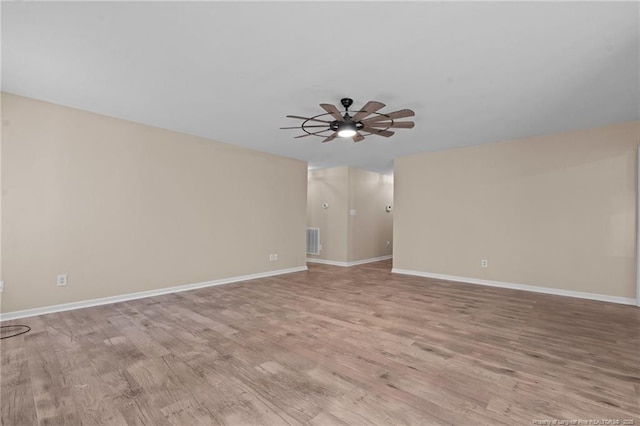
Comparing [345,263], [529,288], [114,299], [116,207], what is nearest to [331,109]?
[116,207]

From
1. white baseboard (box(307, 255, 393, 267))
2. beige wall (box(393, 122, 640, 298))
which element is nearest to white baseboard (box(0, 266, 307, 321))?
white baseboard (box(307, 255, 393, 267))

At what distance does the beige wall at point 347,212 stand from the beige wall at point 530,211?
1.37 m

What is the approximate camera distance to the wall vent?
7.71 metres

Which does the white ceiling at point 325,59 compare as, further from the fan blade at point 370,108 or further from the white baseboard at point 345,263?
the white baseboard at point 345,263

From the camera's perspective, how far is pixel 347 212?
23.5 ft

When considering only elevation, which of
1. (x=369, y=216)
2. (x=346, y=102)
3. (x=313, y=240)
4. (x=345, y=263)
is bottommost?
(x=345, y=263)

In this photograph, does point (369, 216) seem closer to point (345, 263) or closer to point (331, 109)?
point (345, 263)

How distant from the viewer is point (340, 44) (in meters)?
2.29

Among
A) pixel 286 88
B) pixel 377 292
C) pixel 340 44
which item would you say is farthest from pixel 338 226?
pixel 340 44

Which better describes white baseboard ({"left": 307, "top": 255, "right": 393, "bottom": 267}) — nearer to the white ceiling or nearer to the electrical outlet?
the white ceiling

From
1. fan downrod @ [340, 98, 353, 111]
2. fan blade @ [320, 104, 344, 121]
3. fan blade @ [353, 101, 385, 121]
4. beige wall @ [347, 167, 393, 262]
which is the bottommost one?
beige wall @ [347, 167, 393, 262]

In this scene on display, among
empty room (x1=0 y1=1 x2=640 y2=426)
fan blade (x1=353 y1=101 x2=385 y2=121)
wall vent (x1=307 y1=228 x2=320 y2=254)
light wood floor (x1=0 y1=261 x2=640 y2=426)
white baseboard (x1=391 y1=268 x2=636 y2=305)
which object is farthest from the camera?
wall vent (x1=307 y1=228 x2=320 y2=254)

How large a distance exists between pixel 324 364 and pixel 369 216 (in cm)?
589

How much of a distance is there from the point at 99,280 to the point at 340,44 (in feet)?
13.2
